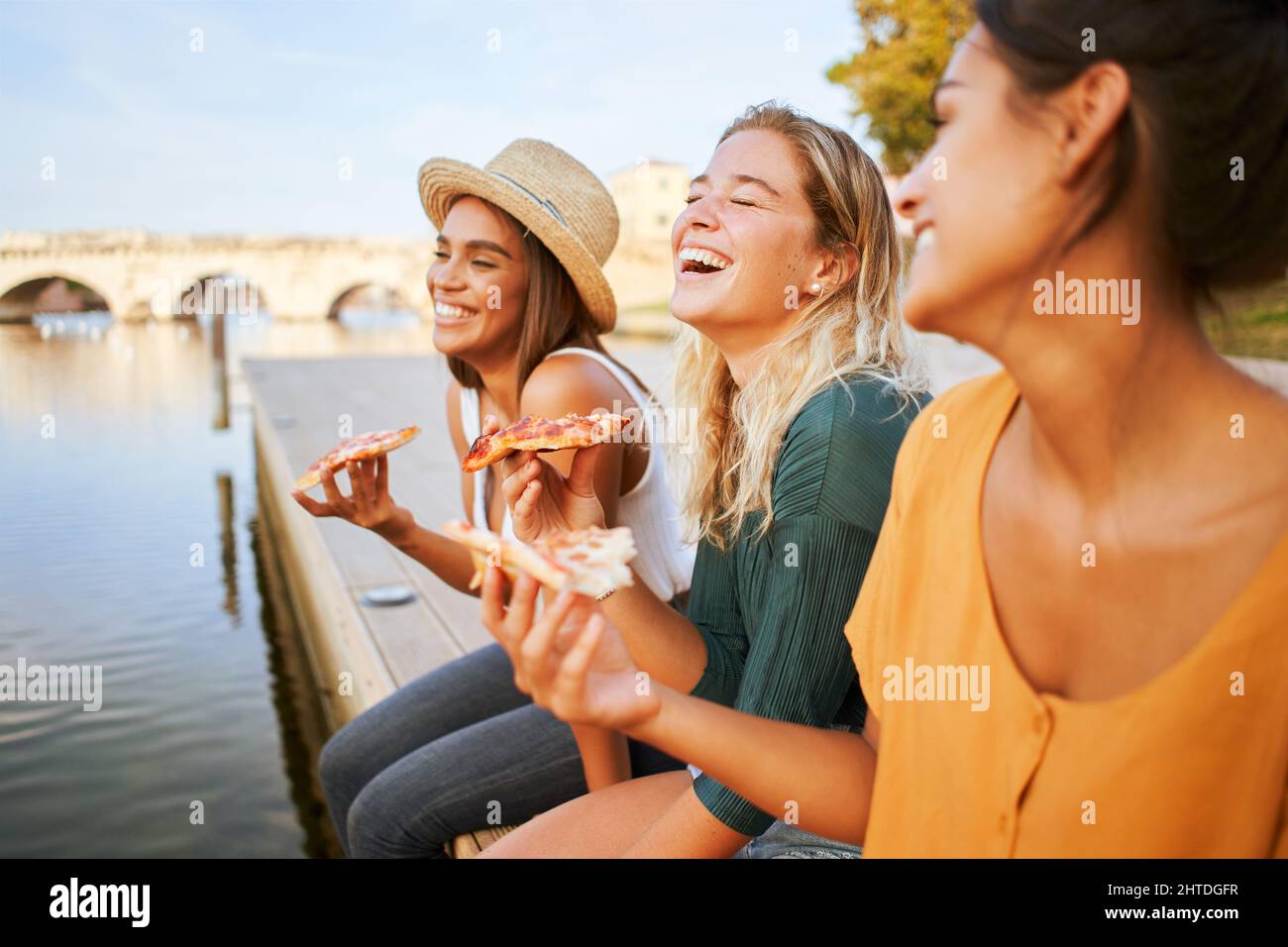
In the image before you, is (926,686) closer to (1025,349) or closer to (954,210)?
(1025,349)

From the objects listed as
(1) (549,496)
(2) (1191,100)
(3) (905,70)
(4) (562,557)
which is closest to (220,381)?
(3) (905,70)

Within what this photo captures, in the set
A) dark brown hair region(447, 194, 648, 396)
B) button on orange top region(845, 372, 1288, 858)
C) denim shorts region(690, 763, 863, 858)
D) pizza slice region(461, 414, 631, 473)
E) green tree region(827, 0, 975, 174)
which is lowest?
denim shorts region(690, 763, 863, 858)

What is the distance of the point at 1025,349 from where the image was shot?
1.21 metres

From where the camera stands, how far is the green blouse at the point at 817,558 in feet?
5.22

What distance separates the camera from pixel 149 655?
22.6 feet

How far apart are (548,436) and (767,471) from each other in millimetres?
399

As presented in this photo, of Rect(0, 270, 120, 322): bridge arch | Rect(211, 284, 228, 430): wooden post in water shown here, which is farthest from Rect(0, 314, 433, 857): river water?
Rect(0, 270, 120, 322): bridge arch

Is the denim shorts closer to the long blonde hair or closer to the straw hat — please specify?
the long blonde hair

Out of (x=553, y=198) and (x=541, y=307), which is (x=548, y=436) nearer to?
(x=541, y=307)

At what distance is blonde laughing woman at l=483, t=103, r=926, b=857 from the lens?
160 centimetres

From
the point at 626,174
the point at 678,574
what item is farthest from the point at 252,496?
the point at 626,174

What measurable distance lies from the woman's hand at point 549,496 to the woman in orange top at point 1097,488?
0.43 m

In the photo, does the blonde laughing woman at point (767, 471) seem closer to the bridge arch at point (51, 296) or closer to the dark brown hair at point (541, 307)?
the dark brown hair at point (541, 307)

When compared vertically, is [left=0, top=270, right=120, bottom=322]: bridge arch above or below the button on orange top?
above
